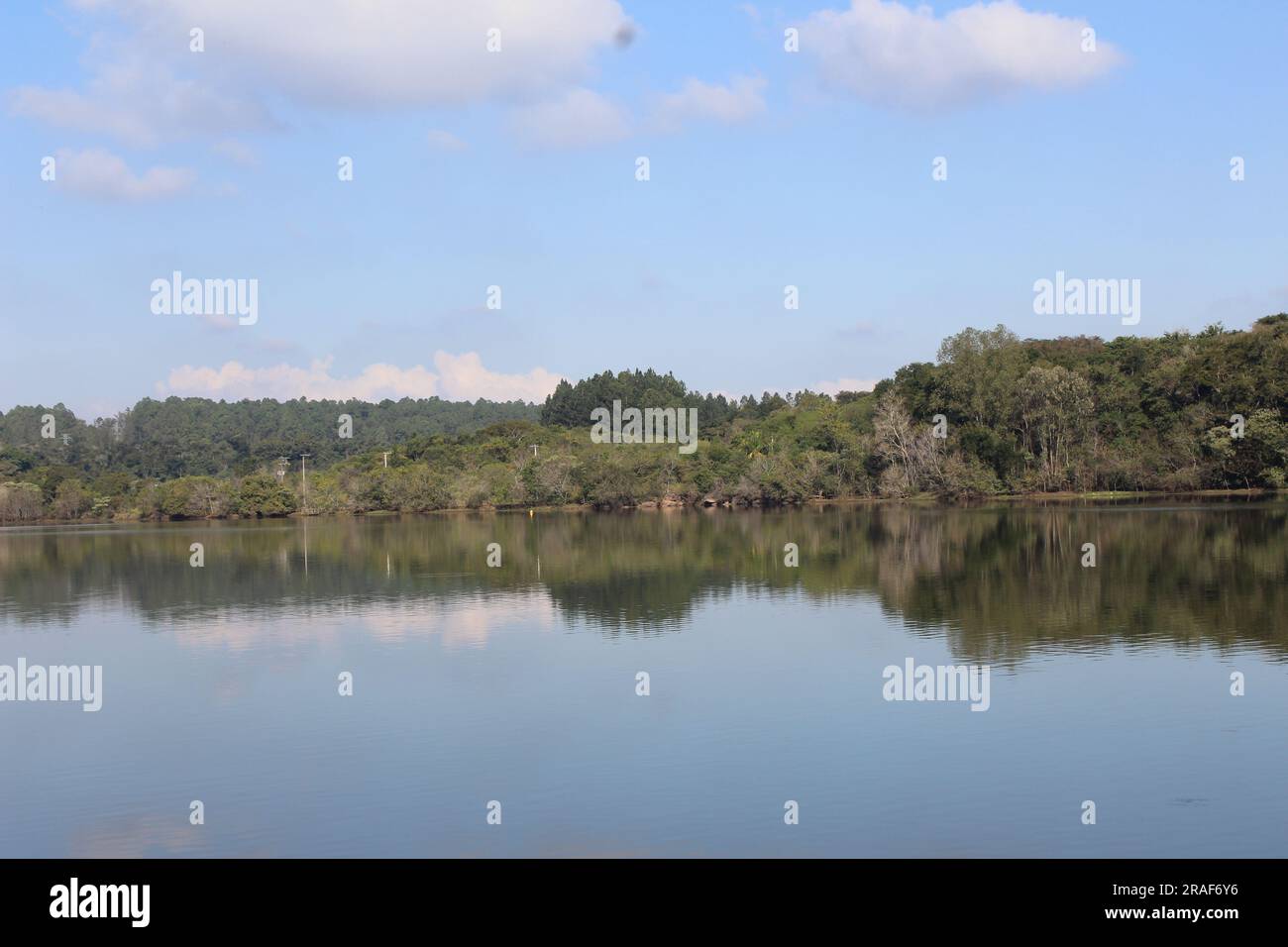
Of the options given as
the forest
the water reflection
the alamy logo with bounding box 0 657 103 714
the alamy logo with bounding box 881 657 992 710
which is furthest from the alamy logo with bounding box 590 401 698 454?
the alamy logo with bounding box 881 657 992 710

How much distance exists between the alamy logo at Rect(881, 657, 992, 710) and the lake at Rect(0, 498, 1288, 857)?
0.19m

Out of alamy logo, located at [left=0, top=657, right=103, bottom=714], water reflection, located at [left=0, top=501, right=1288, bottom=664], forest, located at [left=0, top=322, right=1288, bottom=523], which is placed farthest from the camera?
forest, located at [left=0, top=322, right=1288, bottom=523]

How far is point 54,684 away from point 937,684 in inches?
563

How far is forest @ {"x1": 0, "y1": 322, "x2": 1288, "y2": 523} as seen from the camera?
224ft

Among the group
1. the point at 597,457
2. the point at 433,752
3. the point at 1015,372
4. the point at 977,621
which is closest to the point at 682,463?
the point at 597,457

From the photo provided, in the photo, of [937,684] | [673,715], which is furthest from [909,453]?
[673,715]

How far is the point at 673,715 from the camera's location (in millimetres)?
16031

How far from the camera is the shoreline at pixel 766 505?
227ft

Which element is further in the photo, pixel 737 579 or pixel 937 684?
pixel 737 579
